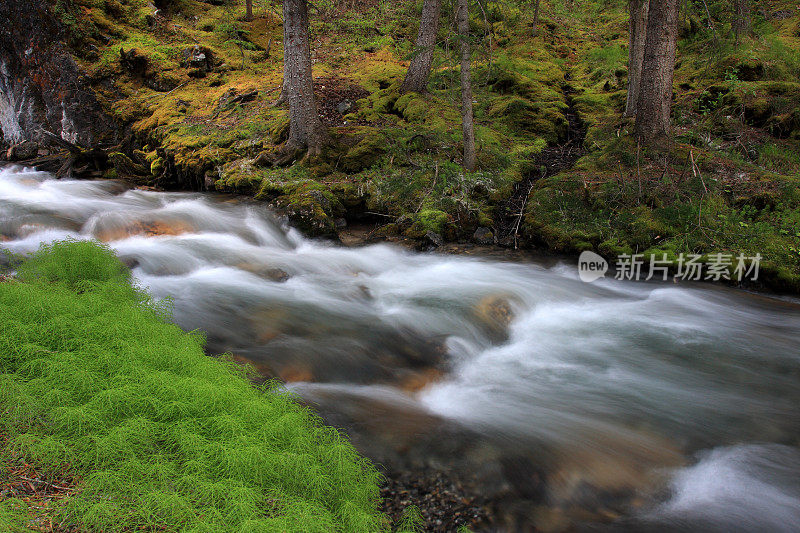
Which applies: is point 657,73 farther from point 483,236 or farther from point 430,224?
point 430,224

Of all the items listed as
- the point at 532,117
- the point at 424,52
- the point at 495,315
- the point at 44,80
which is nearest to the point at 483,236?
the point at 495,315

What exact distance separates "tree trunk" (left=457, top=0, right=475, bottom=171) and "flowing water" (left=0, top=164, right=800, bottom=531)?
2792 mm

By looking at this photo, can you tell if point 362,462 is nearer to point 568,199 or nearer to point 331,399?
point 331,399

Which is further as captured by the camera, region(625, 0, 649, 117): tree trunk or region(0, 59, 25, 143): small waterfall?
region(0, 59, 25, 143): small waterfall

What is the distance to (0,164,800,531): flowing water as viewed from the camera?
3.79m

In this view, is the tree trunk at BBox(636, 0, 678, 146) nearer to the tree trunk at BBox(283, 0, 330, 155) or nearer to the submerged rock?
the submerged rock

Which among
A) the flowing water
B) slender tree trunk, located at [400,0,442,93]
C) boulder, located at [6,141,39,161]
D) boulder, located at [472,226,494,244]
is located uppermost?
slender tree trunk, located at [400,0,442,93]

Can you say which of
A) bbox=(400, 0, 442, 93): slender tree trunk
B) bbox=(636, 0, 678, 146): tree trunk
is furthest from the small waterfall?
bbox=(636, 0, 678, 146): tree trunk

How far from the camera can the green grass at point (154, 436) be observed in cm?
253

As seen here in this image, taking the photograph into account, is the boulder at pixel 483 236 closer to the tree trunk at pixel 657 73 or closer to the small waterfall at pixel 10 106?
the tree trunk at pixel 657 73

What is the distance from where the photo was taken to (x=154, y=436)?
3004mm

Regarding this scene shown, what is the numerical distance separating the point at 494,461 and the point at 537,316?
3.39 meters

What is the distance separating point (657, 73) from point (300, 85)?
7356 mm

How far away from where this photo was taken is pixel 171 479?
2.72 meters
